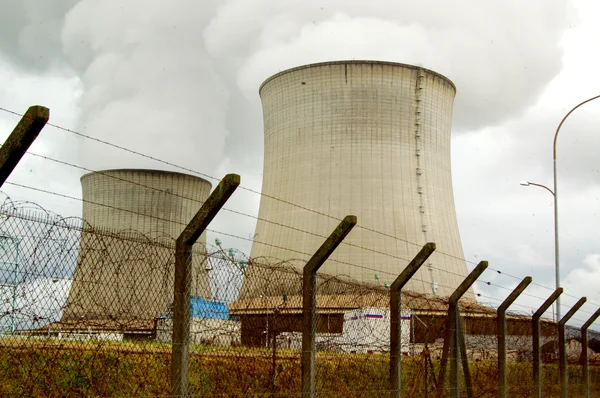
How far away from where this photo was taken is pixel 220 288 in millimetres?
3656

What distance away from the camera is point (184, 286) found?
326 centimetres

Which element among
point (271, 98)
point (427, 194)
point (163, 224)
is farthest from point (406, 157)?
point (163, 224)

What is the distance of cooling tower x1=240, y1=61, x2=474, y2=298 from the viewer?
687 inches

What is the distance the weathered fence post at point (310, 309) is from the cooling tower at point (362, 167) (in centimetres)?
1296

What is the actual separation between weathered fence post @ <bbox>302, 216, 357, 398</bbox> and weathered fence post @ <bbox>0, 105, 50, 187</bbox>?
67.6 inches

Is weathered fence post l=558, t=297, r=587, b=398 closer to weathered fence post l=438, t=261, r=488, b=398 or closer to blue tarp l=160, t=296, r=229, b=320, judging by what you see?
weathered fence post l=438, t=261, r=488, b=398

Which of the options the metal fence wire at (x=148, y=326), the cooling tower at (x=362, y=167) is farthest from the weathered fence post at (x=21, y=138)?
the cooling tower at (x=362, y=167)

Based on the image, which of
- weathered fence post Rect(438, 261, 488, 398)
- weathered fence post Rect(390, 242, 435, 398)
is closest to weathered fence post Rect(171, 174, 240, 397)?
weathered fence post Rect(390, 242, 435, 398)

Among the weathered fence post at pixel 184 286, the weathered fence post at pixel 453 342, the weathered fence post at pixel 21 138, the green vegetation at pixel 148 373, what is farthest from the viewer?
the weathered fence post at pixel 453 342

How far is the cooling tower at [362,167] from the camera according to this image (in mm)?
17438

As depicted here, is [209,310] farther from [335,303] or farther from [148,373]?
[335,303]

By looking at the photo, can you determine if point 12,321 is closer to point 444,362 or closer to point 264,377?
point 264,377

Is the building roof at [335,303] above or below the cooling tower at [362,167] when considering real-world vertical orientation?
below

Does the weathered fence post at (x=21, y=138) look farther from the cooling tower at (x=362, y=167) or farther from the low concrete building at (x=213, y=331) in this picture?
the cooling tower at (x=362, y=167)
